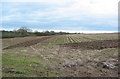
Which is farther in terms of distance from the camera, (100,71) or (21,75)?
(100,71)

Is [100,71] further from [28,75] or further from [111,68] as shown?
[28,75]

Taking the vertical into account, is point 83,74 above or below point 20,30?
below

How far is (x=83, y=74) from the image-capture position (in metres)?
8.55

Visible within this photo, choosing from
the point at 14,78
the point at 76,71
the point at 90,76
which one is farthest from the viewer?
the point at 76,71

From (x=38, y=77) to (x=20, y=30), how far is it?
4007 inches

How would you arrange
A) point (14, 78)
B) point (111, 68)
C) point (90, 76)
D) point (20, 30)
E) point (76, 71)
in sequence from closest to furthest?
point (14, 78)
point (90, 76)
point (76, 71)
point (111, 68)
point (20, 30)

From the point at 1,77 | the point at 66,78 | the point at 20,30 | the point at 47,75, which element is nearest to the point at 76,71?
the point at 66,78

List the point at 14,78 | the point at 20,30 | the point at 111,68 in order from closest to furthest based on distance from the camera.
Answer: the point at 14,78, the point at 111,68, the point at 20,30

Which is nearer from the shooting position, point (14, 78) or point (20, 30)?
point (14, 78)

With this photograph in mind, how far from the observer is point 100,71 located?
9.20 metres

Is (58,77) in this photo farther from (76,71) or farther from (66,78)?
(76,71)

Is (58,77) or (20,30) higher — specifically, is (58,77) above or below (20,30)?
below

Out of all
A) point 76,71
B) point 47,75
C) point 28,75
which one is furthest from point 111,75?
point 28,75

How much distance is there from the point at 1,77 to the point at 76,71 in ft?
15.3
